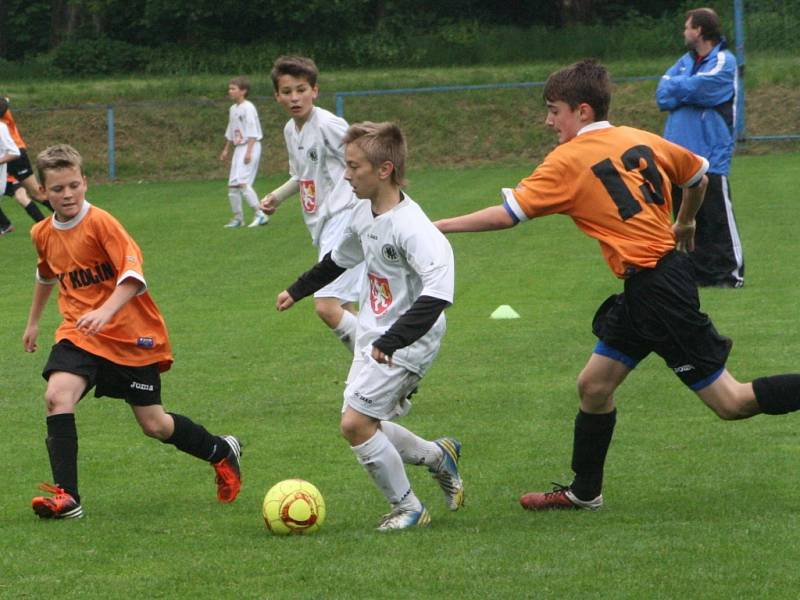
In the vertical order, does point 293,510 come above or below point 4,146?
above

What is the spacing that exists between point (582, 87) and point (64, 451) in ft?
8.45

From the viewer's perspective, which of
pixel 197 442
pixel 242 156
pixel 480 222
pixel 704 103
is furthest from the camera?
pixel 242 156

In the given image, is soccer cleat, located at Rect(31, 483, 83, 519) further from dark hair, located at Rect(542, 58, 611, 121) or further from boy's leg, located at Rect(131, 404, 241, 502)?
dark hair, located at Rect(542, 58, 611, 121)

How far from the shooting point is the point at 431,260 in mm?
5383

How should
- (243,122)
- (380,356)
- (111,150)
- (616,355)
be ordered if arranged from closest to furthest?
(380,356)
(616,355)
(243,122)
(111,150)

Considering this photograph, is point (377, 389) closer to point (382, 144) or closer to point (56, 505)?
point (382, 144)

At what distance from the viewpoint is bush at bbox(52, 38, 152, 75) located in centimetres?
3572

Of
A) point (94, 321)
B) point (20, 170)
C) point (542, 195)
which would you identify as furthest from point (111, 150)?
point (542, 195)

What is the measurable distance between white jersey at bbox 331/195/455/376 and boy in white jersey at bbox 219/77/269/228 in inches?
468

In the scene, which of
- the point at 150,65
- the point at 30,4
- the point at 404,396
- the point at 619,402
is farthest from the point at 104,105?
the point at 404,396

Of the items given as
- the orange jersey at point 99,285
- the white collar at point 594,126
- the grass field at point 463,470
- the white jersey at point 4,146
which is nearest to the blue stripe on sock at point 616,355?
the grass field at point 463,470

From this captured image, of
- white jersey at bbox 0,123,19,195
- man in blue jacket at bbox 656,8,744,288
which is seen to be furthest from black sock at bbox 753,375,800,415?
white jersey at bbox 0,123,19,195

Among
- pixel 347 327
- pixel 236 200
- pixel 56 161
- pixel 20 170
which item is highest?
pixel 56 161

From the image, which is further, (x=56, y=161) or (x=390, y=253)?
(x=56, y=161)
